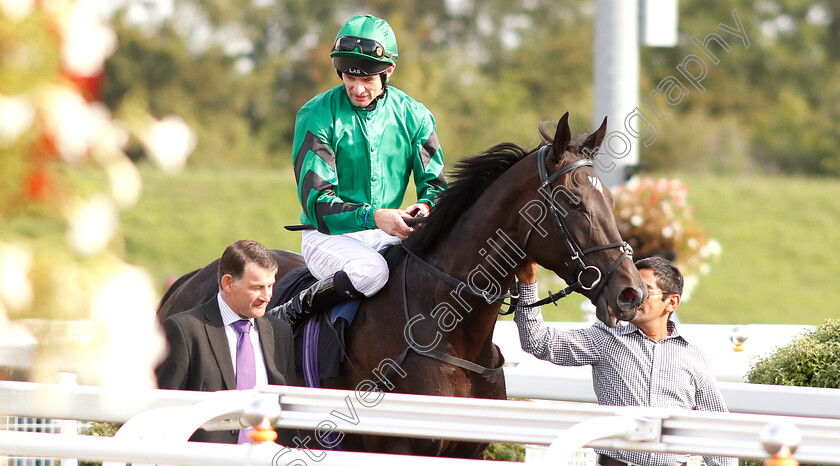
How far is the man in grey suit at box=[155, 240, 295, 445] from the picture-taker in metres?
3.08

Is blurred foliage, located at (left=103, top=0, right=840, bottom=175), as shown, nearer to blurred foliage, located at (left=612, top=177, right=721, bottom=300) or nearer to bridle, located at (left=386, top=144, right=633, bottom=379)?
blurred foliage, located at (left=612, top=177, right=721, bottom=300)

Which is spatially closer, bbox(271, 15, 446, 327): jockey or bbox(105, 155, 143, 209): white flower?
bbox(105, 155, 143, 209): white flower

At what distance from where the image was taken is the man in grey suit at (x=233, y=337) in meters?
3.08

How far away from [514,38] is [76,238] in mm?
28848

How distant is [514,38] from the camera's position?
94.4ft

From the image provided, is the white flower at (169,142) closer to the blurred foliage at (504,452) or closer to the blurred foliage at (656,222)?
the blurred foliage at (504,452)

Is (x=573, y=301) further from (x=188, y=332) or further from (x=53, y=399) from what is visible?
(x=53, y=399)

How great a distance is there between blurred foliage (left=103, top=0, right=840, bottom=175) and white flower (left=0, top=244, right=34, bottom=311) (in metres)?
20.2

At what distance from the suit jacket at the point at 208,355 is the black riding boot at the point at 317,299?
0.25m

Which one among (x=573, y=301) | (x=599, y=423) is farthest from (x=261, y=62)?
(x=599, y=423)

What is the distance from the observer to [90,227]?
681 millimetres

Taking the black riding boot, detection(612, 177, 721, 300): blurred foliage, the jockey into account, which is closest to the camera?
the black riding boot

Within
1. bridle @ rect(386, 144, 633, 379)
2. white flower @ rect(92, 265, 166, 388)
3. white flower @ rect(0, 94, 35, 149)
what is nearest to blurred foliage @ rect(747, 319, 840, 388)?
Answer: bridle @ rect(386, 144, 633, 379)

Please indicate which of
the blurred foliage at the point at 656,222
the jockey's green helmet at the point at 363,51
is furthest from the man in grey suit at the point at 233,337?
the blurred foliage at the point at 656,222
